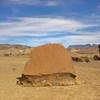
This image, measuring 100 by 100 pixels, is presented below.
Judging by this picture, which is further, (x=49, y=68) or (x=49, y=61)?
(x=49, y=61)

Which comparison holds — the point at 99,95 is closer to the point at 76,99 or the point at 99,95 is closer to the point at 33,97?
the point at 76,99

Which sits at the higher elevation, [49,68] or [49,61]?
[49,61]

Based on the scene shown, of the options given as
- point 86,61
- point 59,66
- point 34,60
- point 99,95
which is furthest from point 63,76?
→ point 86,61

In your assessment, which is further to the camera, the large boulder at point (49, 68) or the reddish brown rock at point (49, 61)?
the reddish brown rock at point (49, 61)

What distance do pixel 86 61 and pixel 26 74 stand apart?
2122cm

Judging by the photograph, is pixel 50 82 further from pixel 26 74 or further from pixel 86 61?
pixel 86 61

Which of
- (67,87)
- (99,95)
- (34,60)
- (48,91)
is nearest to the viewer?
(99,95)

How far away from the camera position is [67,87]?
15.3m

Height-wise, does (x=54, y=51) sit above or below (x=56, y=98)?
above

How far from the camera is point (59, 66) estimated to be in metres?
16.2

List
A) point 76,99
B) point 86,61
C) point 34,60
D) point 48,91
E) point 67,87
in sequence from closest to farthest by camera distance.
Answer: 1. point 76,99
2. point 48,91
3. point 67,87
4. point 34,60
5. point 86,61

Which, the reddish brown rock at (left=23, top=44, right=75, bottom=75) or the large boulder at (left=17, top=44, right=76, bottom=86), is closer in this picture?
the large boulder at (left=17, top=44, right=76, bottom=86)

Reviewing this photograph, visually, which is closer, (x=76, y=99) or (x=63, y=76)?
(x=76, y=99)

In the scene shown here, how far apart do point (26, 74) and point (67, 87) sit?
84.8 inches
